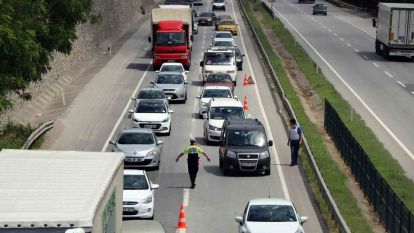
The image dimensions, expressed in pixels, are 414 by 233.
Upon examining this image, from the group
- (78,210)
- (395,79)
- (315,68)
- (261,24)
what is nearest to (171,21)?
(315,68)

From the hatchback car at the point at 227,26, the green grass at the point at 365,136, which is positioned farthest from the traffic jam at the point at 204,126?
the hatchback car at the point at 227,26

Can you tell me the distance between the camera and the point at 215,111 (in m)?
40.7

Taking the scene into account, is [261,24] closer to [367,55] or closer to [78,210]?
[367,55]

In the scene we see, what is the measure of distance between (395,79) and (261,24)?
45.7 meters

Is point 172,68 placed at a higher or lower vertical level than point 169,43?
lower

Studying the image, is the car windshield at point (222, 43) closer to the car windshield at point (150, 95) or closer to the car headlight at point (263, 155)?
the car windshield at point (150, 95)

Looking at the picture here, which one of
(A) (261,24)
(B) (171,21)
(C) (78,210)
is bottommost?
(A) (261,24)

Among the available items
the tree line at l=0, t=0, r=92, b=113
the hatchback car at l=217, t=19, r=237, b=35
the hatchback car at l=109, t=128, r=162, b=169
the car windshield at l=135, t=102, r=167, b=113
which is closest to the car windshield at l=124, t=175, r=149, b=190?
the tree line at l=0, t=0, r=92, b=113

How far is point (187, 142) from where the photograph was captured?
1567 inches

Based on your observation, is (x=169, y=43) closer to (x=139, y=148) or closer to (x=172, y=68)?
(x=172, y=68)

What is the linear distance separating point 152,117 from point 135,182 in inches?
560

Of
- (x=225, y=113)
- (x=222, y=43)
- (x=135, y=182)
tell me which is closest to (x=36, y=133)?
(x=225, y=113)

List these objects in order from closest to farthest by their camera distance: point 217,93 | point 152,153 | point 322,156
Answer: point 152,153
point 322,156
point 217,93

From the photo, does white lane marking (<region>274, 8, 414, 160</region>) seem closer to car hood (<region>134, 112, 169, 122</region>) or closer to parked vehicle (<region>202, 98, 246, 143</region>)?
parked vehicle (<region>202, 98, 246, 143</region>)
